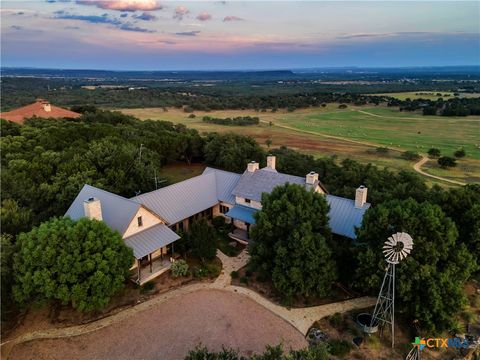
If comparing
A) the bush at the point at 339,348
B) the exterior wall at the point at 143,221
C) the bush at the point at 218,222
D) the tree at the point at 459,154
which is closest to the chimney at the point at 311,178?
the bush at the point at 218,222

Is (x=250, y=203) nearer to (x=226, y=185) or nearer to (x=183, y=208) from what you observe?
(x=226, y=185)

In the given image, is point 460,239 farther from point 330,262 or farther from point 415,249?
point 330,262

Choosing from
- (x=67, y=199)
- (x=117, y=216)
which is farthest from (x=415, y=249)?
(x=67, y=199)

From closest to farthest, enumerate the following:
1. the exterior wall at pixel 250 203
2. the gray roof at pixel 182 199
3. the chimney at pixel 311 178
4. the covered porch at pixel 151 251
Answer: the covered porch at pixel 151 251
the chimney at pixel 311 178
the gray roof at pixel 182 199
the exterior wall at pixel 250 203

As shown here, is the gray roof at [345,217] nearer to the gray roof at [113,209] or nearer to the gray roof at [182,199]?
the gray roof at [182,199]

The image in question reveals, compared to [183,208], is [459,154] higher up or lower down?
lower down

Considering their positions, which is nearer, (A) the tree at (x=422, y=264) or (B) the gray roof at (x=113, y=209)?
(A) the tree at (x=422, y=264)

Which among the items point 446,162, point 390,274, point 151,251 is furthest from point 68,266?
point 446,162
